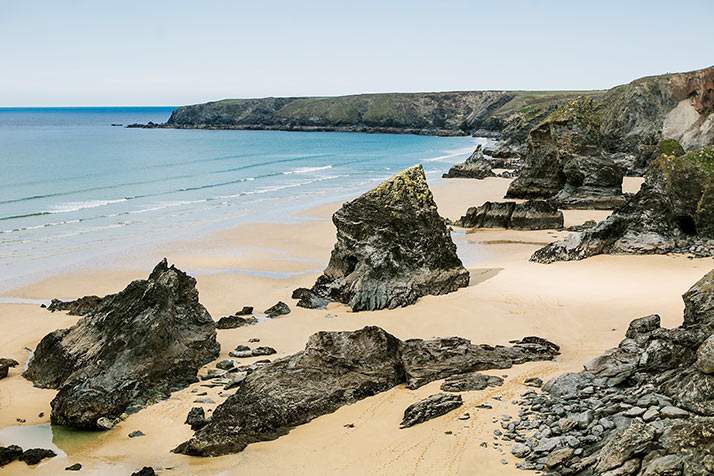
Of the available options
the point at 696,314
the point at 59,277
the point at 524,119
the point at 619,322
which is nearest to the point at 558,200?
the point at 619,322

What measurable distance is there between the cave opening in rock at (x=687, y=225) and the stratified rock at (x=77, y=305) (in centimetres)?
1845

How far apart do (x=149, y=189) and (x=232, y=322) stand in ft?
125

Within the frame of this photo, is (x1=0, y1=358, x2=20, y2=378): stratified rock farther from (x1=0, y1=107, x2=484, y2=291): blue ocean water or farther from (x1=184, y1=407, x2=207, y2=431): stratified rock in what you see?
(x1=0, y1=107, x2=484, y2=291): blue ocean water

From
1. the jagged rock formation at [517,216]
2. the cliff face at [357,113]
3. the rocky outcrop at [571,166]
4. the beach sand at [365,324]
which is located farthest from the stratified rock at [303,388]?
the cliff face at [357,113]

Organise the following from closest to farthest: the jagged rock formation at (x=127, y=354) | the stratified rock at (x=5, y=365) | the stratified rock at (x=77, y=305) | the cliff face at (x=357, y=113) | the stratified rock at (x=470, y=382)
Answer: the stratified rock at (x=470, y=382) < the jagged rock formation at (x=127, y=354) < the stratified rock at (x=5, y=365) < the stratified rock at (x=77, y=305) < the cliff face at (x=357, y=113)

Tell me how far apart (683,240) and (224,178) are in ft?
148

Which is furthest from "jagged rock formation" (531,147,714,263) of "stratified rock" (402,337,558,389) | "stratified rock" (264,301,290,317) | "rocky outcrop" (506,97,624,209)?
"rocky outcrop" (506,97,624,209)

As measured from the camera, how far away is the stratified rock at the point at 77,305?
1856 cm

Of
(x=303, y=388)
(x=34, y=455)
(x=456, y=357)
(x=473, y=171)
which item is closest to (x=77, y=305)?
(x=34, y=455)

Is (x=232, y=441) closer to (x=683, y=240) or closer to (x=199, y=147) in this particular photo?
(x=683, y=240)

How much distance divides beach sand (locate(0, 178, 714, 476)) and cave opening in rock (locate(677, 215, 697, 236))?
2.39 m

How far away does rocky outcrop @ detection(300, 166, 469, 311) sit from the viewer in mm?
18188

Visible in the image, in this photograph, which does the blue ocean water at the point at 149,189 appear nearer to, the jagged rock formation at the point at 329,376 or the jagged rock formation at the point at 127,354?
the jagged rock formation at the point at 127,354

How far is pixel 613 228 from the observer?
872 inches
